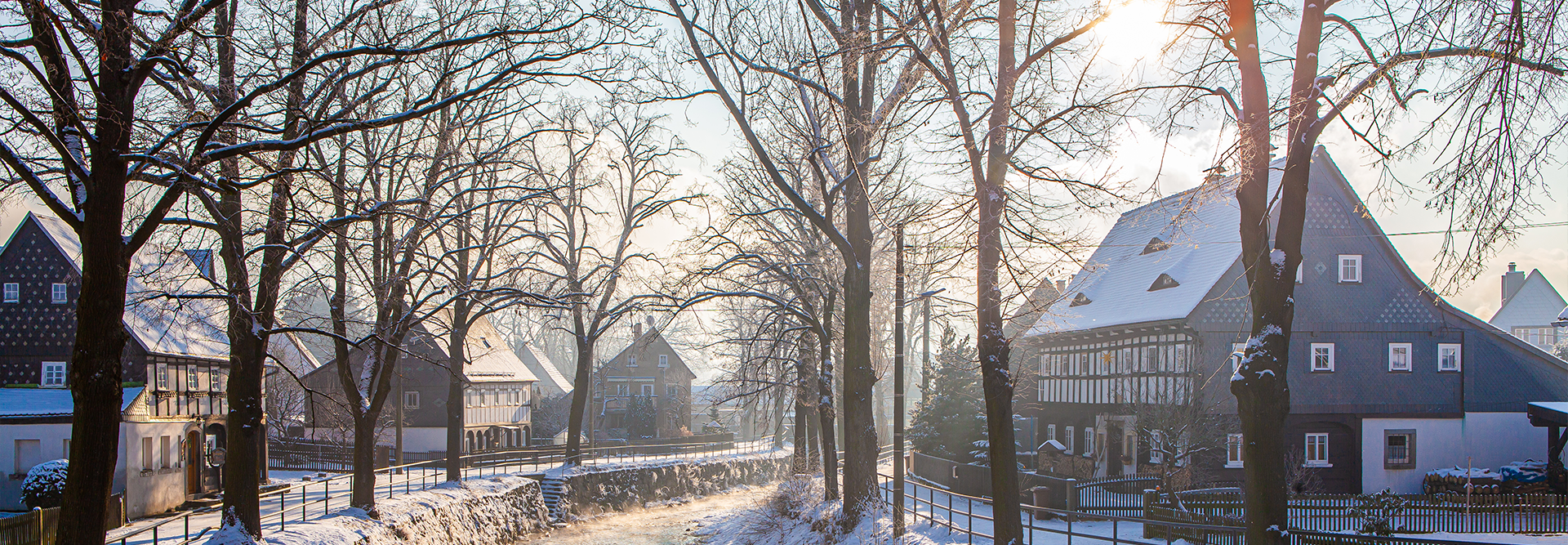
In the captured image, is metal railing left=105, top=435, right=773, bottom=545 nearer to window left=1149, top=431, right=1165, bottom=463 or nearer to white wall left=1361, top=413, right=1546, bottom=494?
window left=1149, top=431, right=1165, bottom=463

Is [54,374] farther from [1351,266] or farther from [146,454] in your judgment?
[1351,266]

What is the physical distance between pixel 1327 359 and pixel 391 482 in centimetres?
2784

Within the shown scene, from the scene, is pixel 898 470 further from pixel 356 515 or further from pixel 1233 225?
pixel 1233 225

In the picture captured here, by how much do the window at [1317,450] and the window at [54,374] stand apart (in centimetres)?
3570

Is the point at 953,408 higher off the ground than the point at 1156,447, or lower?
higher

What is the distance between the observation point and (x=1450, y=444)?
2986 centimetres

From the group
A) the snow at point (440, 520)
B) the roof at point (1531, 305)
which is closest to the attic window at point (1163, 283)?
the snow at point (440, 520)

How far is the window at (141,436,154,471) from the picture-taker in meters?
24.2

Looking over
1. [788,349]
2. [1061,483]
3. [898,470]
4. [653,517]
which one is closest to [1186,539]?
[1061,483]

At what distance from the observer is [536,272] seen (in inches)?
1190

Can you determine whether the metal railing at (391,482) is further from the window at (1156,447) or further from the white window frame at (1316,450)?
the white window frame at (1316,450)

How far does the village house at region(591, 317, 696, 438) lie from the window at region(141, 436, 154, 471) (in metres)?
37.1

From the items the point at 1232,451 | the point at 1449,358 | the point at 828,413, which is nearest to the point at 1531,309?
the point at 1449,358

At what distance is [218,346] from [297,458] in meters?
10.1
